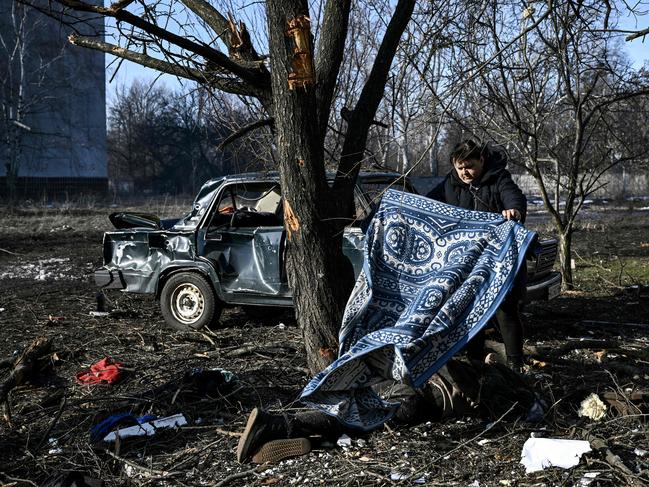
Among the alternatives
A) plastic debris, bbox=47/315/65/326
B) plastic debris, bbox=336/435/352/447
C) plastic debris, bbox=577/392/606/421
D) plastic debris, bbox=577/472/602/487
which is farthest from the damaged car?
plastic debris, bbox=577/472/602/487

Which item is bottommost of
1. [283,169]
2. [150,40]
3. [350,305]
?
[350,305]

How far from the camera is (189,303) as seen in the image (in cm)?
805

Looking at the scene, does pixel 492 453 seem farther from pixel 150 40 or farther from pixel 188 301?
pixel 188 301

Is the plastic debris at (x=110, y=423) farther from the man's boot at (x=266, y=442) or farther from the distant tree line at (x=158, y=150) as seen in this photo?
the distant tree line at (x=158, y=150)

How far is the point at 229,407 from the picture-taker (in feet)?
15.8

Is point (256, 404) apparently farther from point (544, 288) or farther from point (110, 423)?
point (544, 288)

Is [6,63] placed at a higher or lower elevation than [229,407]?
higher

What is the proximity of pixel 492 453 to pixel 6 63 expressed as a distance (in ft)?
101

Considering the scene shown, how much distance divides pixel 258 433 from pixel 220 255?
13.4ft

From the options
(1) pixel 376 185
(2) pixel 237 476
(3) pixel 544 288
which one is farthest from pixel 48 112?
(2) pixel 237 476

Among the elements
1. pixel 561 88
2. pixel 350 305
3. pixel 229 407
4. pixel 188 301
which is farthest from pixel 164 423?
pixel 561 88

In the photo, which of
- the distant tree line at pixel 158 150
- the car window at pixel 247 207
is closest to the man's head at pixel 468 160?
the car window at pixel 247 207

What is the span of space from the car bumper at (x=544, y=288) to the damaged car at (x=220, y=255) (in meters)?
0.01

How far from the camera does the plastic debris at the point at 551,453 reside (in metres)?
3.64
